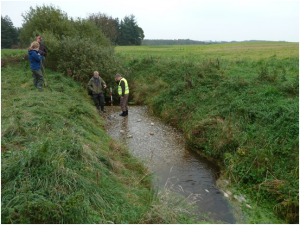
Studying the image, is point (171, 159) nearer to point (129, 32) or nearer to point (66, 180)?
point (66, 180)

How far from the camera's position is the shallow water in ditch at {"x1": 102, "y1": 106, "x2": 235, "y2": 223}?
6363mm

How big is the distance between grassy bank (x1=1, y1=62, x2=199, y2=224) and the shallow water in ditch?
0.95m

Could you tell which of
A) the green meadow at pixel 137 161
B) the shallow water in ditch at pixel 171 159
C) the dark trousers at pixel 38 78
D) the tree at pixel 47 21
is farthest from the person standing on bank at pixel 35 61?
the tree at pixel 47 21

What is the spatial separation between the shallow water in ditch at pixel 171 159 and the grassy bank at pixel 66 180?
3.12 feet

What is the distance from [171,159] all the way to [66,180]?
4916mm

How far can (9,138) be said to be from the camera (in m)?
5.55

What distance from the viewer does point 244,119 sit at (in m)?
9.27

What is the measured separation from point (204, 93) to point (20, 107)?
9.18 meters

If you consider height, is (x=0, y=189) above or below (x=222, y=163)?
above

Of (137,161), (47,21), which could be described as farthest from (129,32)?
(137,161)

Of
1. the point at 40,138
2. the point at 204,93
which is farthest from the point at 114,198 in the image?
the point at 204,93

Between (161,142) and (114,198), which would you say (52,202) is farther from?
(161,142)

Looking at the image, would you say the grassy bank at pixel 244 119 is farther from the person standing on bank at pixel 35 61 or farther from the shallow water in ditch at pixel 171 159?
the person standing on bank at pixel 35 61

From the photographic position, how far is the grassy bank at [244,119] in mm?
6398
